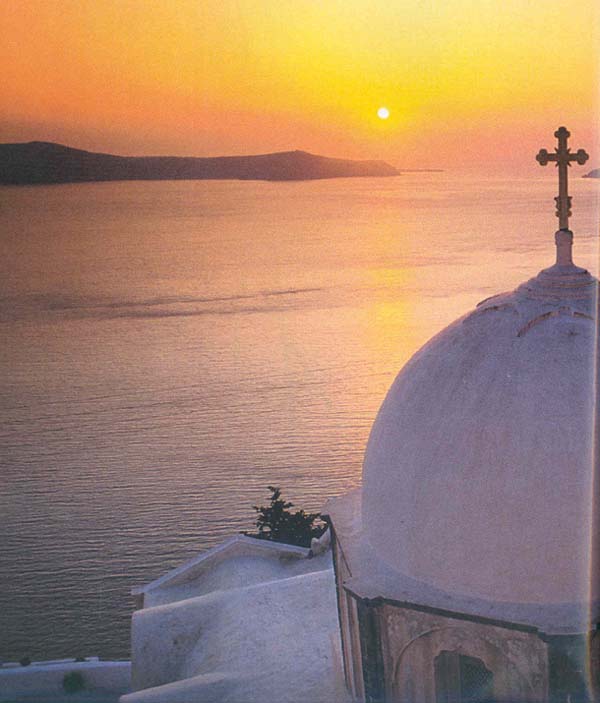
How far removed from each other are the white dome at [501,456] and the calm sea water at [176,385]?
13.3 meters

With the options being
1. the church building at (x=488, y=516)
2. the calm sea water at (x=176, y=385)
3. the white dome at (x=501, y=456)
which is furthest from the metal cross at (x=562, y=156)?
the calm sea water at (x=176, y=385)

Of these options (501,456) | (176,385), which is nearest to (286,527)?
(501,456)

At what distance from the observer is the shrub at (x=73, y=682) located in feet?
46.5

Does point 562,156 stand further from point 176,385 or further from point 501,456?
point 176,385

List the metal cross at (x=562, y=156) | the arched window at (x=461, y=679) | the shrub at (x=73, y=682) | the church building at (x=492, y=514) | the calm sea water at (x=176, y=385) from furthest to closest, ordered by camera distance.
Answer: the calm sea water at (x=176, y=385)
the shrub at (x=73, y=682)
the metal cross at (x=562, y=156)
the arched window at (x=461, y=679)
the church building at (x=492, y=514)

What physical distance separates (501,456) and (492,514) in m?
0.48

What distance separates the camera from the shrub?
14.2 meters

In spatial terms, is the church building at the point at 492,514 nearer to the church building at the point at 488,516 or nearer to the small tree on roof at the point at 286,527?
the church building at the point at 488,516

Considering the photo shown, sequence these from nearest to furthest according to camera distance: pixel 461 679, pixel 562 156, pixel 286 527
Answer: pixel 461 679 < pixel 562 156 < pixel 286 527

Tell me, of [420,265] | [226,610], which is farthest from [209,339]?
[226,610]

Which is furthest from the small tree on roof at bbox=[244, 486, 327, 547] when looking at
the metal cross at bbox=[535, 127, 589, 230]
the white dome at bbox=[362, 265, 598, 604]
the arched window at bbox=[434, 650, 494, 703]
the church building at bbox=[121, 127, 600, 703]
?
the metal cross at bbox=[535, 127, 589, 230]

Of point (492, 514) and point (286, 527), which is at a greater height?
point (492, 514)

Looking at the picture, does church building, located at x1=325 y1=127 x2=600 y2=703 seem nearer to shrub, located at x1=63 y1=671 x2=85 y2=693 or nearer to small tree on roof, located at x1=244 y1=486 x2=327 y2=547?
shrub, located at x1=63 y1=671 x2=85 y2=693

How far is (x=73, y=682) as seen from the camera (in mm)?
14180
